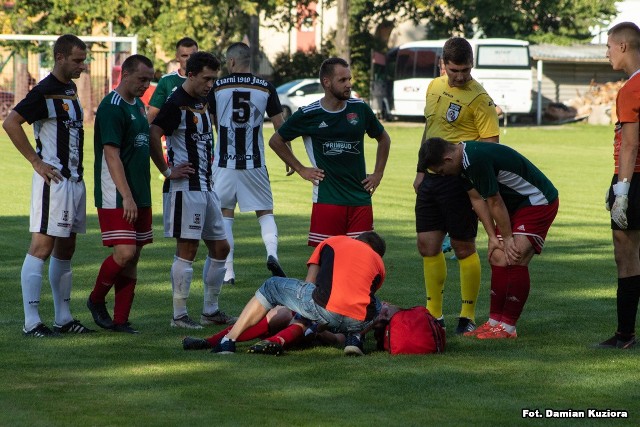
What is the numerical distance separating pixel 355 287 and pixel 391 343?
0.56 meters

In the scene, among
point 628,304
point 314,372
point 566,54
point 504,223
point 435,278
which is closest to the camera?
point 314,372

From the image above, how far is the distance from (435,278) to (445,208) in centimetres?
62

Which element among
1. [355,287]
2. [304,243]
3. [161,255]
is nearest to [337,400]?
[355,287]

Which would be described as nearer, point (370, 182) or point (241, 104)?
point (370, 182)

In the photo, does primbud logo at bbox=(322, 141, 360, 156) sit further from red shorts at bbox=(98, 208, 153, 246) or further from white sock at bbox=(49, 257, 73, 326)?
white sock at bbox=(49, 257, 73, 326)

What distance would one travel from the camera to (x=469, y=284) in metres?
9.09

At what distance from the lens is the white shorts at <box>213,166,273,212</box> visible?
10.8m

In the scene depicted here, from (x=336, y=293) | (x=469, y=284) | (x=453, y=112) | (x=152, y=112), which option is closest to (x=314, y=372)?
(x=336, y=293)

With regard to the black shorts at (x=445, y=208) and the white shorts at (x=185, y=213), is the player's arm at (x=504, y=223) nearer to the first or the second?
the black shorts at (x=445, y=208)

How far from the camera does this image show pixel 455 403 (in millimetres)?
6574

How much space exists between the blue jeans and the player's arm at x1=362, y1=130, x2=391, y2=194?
61.3 inches

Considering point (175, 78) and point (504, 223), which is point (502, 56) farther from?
point (504, 223)

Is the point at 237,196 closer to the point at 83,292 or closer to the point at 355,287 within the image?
the point at 83,292

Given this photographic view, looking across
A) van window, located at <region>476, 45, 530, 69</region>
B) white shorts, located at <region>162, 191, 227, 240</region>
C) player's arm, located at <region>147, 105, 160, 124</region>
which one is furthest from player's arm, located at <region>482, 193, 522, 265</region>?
van window, located at <region>476, 45, 530, 69</region>
